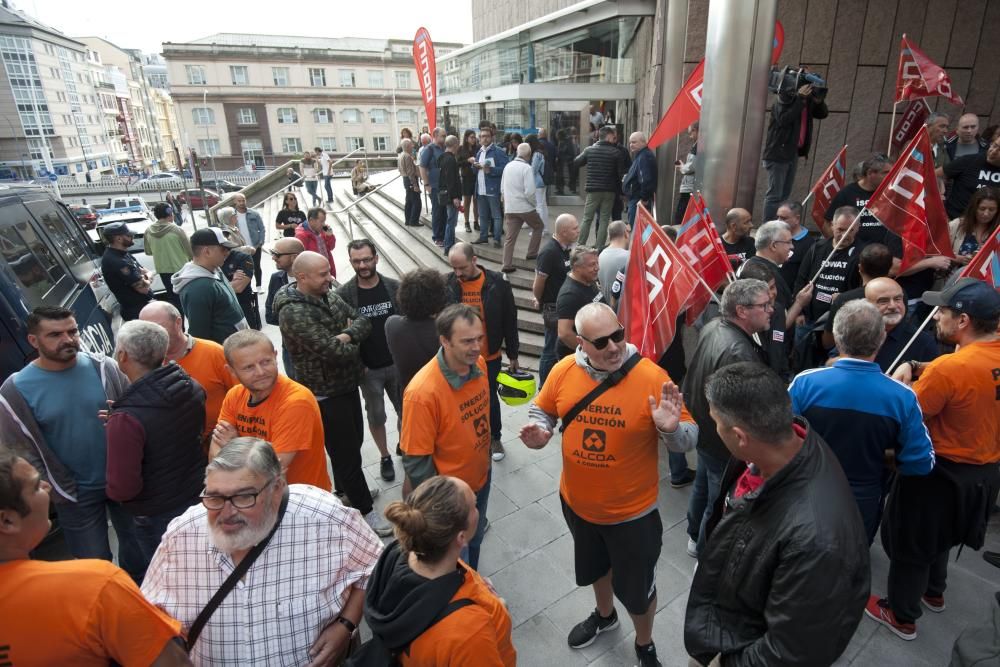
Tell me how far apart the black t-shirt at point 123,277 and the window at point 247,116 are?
193ft

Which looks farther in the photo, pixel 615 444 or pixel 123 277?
pixel 123 277

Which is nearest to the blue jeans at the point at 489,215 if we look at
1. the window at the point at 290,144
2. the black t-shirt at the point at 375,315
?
the black t-shirt at the point at 375,315

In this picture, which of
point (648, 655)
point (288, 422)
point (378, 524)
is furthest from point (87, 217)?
point (648, 655)

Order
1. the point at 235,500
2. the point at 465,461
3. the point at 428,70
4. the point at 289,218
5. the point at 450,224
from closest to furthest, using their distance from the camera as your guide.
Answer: the point at 235,500
the point at 465,461
the point at 289,218
the point at 450,224
the point at 428,70

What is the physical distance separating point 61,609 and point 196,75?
65765mm

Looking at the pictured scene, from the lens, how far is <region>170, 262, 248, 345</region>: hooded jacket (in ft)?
15.1

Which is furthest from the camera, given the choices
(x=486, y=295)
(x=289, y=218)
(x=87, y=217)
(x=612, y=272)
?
(x=87, y=217)

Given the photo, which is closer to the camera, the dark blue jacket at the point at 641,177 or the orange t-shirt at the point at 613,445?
the orange t-shirt at the point at 613,445

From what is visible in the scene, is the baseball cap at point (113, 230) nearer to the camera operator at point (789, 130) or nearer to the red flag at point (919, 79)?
the camera operator at point (789, 130)

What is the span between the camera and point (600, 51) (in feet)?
40.9

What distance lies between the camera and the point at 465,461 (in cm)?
313

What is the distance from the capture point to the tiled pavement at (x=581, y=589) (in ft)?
10.4

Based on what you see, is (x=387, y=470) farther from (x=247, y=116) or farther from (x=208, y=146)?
(x=247, y=116)

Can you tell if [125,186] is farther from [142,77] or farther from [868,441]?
[142,77]
